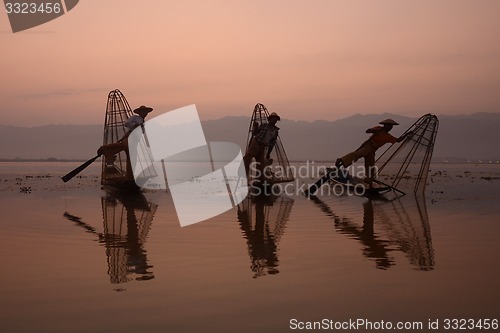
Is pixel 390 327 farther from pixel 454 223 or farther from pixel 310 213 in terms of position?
pixel 310 213

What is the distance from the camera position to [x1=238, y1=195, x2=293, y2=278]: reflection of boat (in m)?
8.70

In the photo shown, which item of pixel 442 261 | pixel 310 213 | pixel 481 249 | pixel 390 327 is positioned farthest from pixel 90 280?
→ pixel 310 213

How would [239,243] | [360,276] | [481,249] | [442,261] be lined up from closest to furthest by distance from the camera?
[360,276], [442,261], [481,249], [239,243]

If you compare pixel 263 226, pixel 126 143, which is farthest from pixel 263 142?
pixel 263 226

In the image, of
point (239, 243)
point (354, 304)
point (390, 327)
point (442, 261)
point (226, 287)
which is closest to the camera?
point (390, 327)

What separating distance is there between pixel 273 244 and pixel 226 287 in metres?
3.73

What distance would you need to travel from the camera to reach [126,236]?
11.8 metres

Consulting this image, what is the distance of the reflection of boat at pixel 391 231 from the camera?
30.4 feet

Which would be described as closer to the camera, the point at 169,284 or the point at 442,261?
the point at 169,284

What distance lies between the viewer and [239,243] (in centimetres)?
1077

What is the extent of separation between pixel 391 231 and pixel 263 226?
10.4 ft

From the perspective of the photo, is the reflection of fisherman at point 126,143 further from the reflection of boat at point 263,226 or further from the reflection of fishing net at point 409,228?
the reflection of fishing net at point 409,228

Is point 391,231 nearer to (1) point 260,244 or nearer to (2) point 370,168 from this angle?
(1) point 260,244

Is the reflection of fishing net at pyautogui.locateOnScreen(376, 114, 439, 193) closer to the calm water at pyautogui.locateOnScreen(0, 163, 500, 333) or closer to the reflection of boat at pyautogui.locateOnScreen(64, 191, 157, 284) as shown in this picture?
the calm water at pyautogui.locateOnScreen(0, 163, 500, 333)
